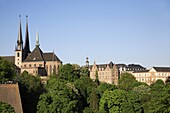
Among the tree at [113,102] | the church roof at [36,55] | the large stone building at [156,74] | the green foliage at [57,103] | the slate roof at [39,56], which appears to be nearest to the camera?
the green foliage at [57,103]

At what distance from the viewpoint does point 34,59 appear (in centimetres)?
11138

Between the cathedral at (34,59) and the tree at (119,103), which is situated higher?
the cathedral at (34,59)

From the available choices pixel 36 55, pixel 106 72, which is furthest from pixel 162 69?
pixel 36 55

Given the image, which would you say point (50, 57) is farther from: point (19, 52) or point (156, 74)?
point (156, 74)

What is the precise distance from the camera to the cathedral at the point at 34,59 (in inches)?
4308

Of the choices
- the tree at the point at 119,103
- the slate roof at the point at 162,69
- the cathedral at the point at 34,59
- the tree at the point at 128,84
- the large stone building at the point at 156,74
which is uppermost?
the cathedral at the point at 34,59

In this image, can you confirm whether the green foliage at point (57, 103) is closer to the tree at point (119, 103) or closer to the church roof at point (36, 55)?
the tree at point (119, 103)

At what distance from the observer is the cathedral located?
109 m

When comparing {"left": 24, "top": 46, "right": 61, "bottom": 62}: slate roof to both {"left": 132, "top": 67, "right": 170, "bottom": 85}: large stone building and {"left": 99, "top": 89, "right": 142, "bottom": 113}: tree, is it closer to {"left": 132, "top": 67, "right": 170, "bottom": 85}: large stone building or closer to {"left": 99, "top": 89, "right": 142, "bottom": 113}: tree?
{"left": 132, "top": 67, "right": 170, "bottom": 85}: large stone building

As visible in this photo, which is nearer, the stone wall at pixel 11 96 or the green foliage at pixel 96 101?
the green foliage at pixel 96 101

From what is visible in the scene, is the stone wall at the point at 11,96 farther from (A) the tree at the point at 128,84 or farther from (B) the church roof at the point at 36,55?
(B) the church roof at the point at 36,55

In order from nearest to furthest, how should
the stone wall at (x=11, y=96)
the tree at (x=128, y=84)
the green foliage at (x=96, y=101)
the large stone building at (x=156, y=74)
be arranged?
the green foliage at (x=96, y=101)
the stone wall at (x=11, y=96)
the tree at (x=128, y=84)
the large stone building at (x=156, y=74)

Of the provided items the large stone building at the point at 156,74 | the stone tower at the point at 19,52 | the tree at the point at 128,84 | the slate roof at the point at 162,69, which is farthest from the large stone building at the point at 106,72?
the stone tower at the point at 19,52

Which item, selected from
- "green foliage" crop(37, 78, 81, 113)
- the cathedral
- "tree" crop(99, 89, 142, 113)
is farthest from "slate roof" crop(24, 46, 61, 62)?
"green foliage" crop(37, 78, 81, 113)
